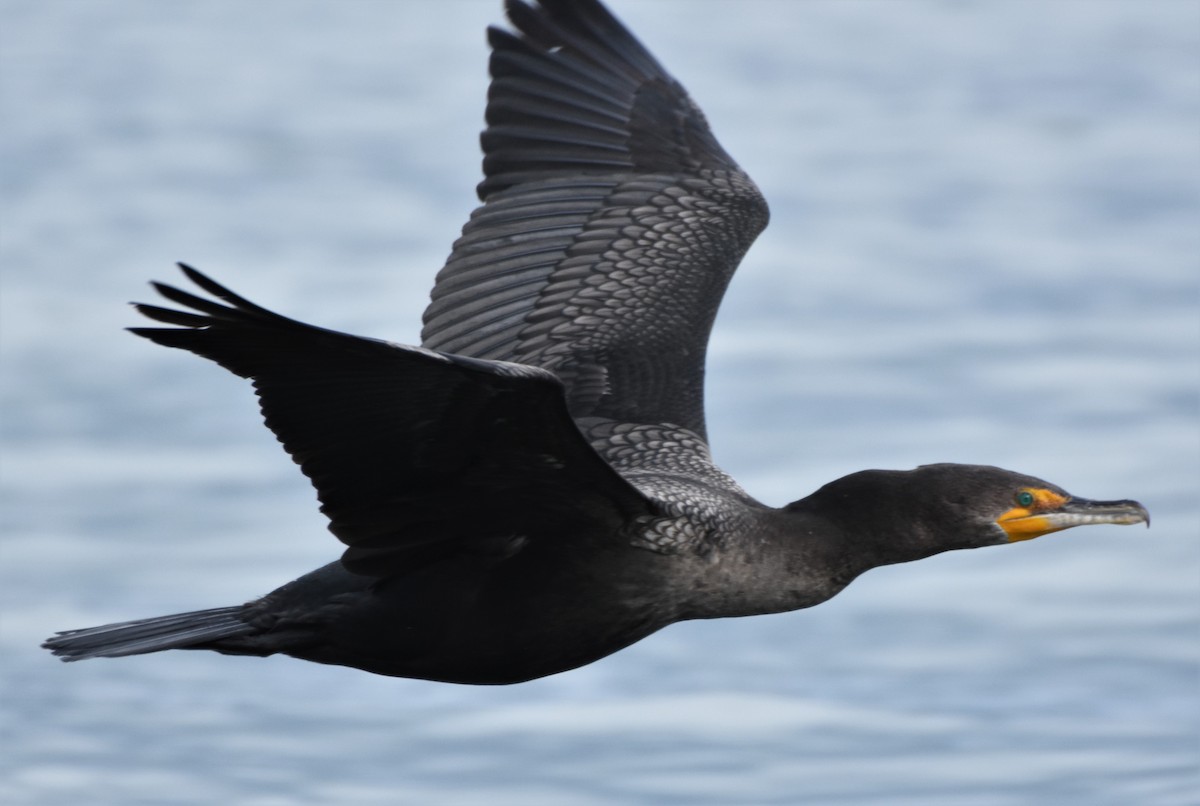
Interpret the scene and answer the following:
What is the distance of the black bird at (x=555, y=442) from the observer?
6.23 m

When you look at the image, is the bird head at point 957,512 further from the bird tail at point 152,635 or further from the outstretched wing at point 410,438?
the bird tail at point 152,635

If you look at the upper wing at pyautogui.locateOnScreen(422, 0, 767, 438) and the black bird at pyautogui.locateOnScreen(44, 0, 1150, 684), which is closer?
the black bird at pyautogui.locateOnScreen(44, 0, 1150, 684)

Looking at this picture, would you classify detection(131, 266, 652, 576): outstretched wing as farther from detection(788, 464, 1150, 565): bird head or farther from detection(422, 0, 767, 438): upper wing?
detection(422, 0, 767, 438): upper wing

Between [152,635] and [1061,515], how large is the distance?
3.21 m

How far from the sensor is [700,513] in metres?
7.17

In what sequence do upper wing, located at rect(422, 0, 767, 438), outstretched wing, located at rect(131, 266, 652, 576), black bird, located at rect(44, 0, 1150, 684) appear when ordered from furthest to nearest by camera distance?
upper wing, located at rect(422, 0, 767, 438) < black bird, located at rect(44, 0, 1150, 684) < outstretched wing, located at rect(131, 266, 652, 576)

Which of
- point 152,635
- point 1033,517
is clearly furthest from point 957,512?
point 152,635

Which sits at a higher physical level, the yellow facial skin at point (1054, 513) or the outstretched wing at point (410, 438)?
the outstretched wing at point (410, 438)

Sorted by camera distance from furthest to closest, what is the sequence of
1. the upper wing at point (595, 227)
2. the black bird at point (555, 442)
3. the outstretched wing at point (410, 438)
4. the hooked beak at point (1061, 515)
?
the upper wing at point (595, 227) → the hooked beak at point (1061, 515) → the black bird at point (555, 442) → the outstretched wing at point (410, 438)

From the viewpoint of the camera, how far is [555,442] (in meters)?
6.37

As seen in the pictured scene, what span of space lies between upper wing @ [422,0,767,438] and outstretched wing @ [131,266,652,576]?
1.62 metres

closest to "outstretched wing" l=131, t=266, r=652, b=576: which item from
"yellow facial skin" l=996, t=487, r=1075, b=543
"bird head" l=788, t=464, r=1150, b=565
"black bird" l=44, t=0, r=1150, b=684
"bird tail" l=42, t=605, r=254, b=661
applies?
"black bird" l=44, t=0, r=1150, b=684

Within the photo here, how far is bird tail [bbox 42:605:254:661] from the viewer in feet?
23.8

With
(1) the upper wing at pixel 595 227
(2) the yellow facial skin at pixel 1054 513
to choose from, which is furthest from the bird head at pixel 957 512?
(1) the upper wing at pixel 595 227
